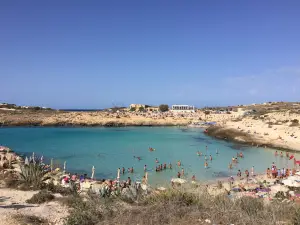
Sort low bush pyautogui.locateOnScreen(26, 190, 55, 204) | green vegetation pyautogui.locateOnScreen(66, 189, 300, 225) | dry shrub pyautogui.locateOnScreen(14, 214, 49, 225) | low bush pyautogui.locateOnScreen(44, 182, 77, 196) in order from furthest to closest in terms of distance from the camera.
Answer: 1. low bush pyautogui.locateOnScreen(44, 182, 77, 196)
2. low bush pyautogui.locateOnScreen(26, 190, 55, 204)
3. dry shrub pyautogui.locateOnScreen(14, 214, 49, 225)
4. green vegetation pyautogui.locateOnScreen(66, 189, 300, 225)

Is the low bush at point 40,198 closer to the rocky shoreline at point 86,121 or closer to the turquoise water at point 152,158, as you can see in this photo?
the turquoise water at point 152,158

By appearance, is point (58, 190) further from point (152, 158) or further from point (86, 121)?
point (86, 121)

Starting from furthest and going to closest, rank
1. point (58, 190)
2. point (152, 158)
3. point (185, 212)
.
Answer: point (152, 158) < point (58, 190) < point (185, 212)

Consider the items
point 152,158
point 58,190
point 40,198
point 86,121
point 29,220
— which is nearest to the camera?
point 29,220

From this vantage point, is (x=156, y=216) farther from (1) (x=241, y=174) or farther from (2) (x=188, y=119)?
(2) (x=188, y=119)

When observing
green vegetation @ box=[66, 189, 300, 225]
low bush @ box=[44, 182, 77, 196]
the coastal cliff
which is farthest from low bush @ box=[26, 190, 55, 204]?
the coastal cliff

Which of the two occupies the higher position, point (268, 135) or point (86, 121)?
point (86, 121)

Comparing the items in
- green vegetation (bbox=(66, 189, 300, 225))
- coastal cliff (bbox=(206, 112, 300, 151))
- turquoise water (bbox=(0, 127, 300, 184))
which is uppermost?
green vegetation (bbox=(66, 189, 300, 225))

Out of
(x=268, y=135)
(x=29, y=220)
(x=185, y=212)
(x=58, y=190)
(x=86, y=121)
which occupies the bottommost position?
(x=268, y=135)

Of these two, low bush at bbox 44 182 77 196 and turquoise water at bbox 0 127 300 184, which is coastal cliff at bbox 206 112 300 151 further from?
low bush at bbox 44 182 77 196

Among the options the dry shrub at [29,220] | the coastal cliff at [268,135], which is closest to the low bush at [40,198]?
the dry shrub at [29,220]

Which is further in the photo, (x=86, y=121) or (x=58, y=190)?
(x=86, y=121)

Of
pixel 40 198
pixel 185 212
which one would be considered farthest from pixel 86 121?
pixel 185 212

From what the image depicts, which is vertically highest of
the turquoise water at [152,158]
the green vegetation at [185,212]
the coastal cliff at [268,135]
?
the green vegetation at [185,212]
